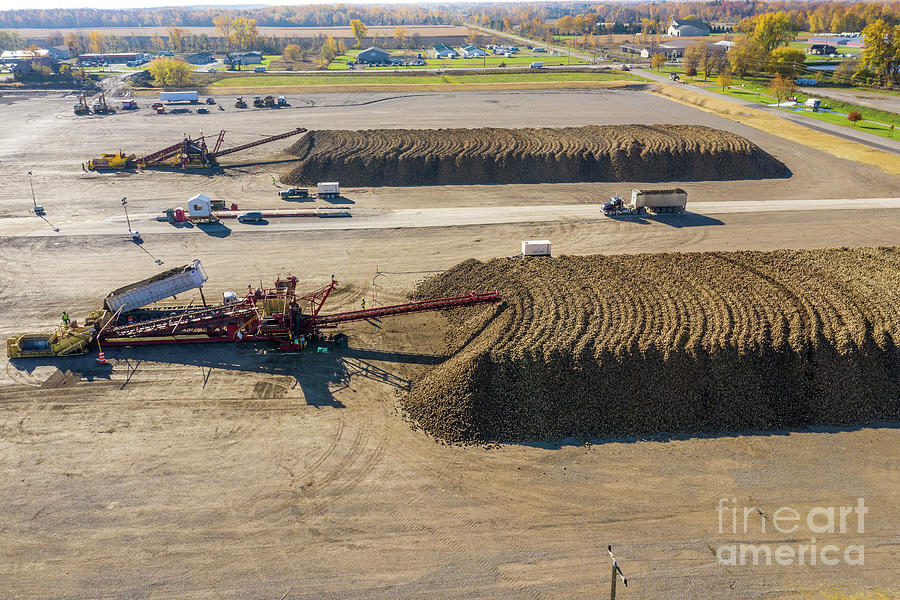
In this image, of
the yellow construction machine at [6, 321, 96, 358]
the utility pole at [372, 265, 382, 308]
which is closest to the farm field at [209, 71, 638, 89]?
the utility pole at [372, 265, 382, 308]

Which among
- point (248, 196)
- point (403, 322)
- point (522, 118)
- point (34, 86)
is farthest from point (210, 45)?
point (403, 322)

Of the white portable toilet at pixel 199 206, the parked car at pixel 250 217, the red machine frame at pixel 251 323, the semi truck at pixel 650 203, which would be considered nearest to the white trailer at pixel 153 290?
the red machine frame at pixel 251 323

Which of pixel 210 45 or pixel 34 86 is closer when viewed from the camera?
pixel 34 86

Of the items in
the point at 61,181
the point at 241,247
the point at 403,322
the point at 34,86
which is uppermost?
the point at 34,86

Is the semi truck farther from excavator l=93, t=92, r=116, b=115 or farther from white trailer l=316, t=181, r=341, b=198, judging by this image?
excavator l=93, t=92, r=116, b=115

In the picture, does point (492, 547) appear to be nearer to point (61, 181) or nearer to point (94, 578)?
point (94, 578)

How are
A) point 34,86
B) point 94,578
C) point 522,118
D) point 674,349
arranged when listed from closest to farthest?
point 94,578, point 674,349, point 522,118, point 34,86
